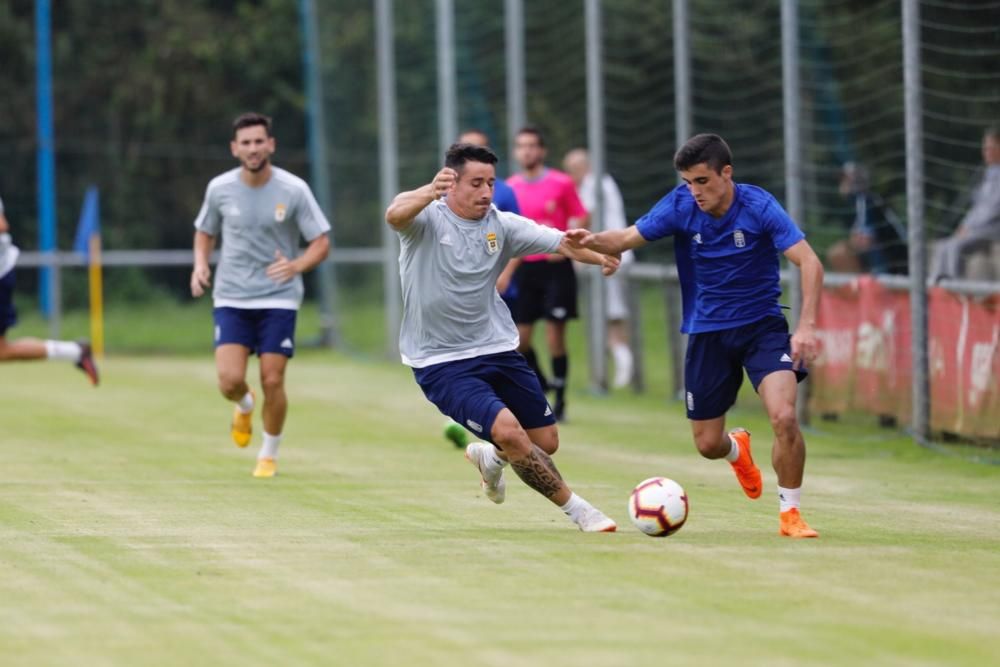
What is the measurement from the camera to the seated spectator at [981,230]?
43.8 ft

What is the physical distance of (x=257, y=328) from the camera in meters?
11.7

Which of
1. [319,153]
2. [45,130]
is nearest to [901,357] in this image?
[319,153]

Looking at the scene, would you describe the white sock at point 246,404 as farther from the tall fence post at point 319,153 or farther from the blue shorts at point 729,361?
the tall fence post at point 319,153

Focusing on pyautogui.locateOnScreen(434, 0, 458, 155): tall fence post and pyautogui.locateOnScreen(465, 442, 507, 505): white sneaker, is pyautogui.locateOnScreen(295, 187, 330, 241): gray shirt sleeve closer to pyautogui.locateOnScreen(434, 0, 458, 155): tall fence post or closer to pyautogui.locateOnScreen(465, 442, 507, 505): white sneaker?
pyautogui.locateOnScreen(465, 442, 507, 505): white sneaker

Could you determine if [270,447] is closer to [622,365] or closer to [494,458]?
[494,458]

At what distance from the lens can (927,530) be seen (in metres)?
9.15

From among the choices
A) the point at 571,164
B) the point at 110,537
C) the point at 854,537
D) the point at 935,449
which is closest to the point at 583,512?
the point at 854,537

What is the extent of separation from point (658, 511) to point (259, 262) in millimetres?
4126

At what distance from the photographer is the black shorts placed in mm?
15594

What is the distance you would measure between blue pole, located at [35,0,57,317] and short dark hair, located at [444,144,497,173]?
55.4ft

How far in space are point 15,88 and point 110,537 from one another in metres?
17.8

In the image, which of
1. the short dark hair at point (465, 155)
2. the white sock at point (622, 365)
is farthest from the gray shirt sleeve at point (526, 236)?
the white sock at point (622, 365)

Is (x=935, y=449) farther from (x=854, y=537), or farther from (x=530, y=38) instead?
(x=530, y=38)

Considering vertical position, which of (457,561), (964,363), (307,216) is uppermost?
(307,216)
